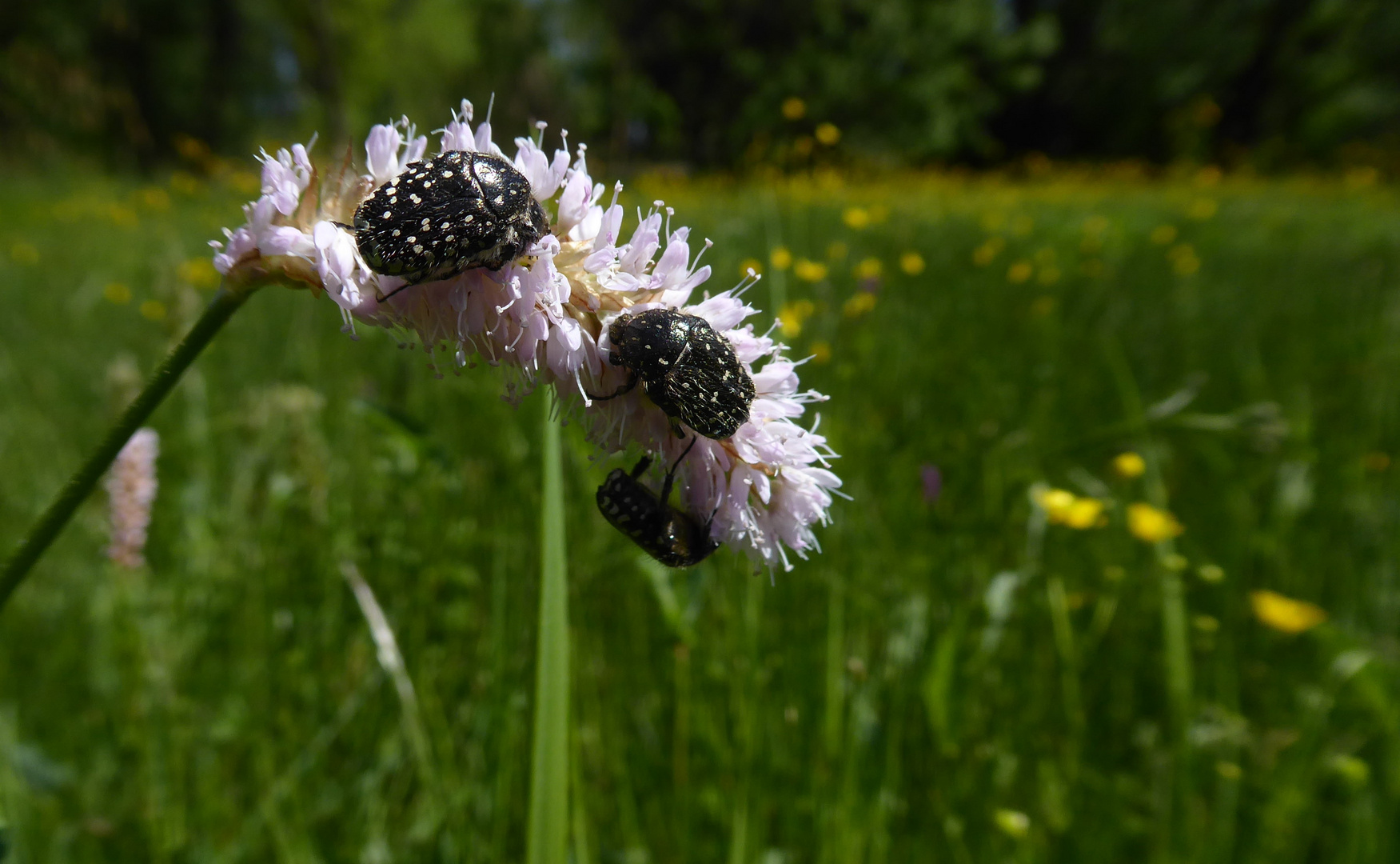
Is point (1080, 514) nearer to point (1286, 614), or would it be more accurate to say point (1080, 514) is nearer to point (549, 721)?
point (1286, 614)

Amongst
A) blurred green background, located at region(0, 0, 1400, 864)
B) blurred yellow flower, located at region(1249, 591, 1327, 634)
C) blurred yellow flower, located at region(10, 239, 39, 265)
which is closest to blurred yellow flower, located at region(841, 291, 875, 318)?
blurred green background, located at region(0, 0, 1400, 864)

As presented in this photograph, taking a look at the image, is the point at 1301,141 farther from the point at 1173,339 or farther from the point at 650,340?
the point at 650,340

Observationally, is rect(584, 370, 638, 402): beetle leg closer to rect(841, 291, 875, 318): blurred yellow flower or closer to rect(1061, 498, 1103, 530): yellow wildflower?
rect(1061, 498, 1103, 530): yellow wildflower

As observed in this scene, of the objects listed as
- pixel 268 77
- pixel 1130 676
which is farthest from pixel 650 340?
pixel 268 77

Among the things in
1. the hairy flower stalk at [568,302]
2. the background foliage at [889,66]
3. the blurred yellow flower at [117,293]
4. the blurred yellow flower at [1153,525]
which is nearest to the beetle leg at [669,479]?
the hairy flower stalk at [568,302]

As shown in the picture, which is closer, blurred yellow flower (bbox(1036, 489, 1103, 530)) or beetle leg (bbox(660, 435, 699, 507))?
beetle leg (bbox(660, 435, 699, 507))

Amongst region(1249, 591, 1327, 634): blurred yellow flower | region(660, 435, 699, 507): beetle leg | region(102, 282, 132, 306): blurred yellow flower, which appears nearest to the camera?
region(660, 435, 699, 507): beetle leg
